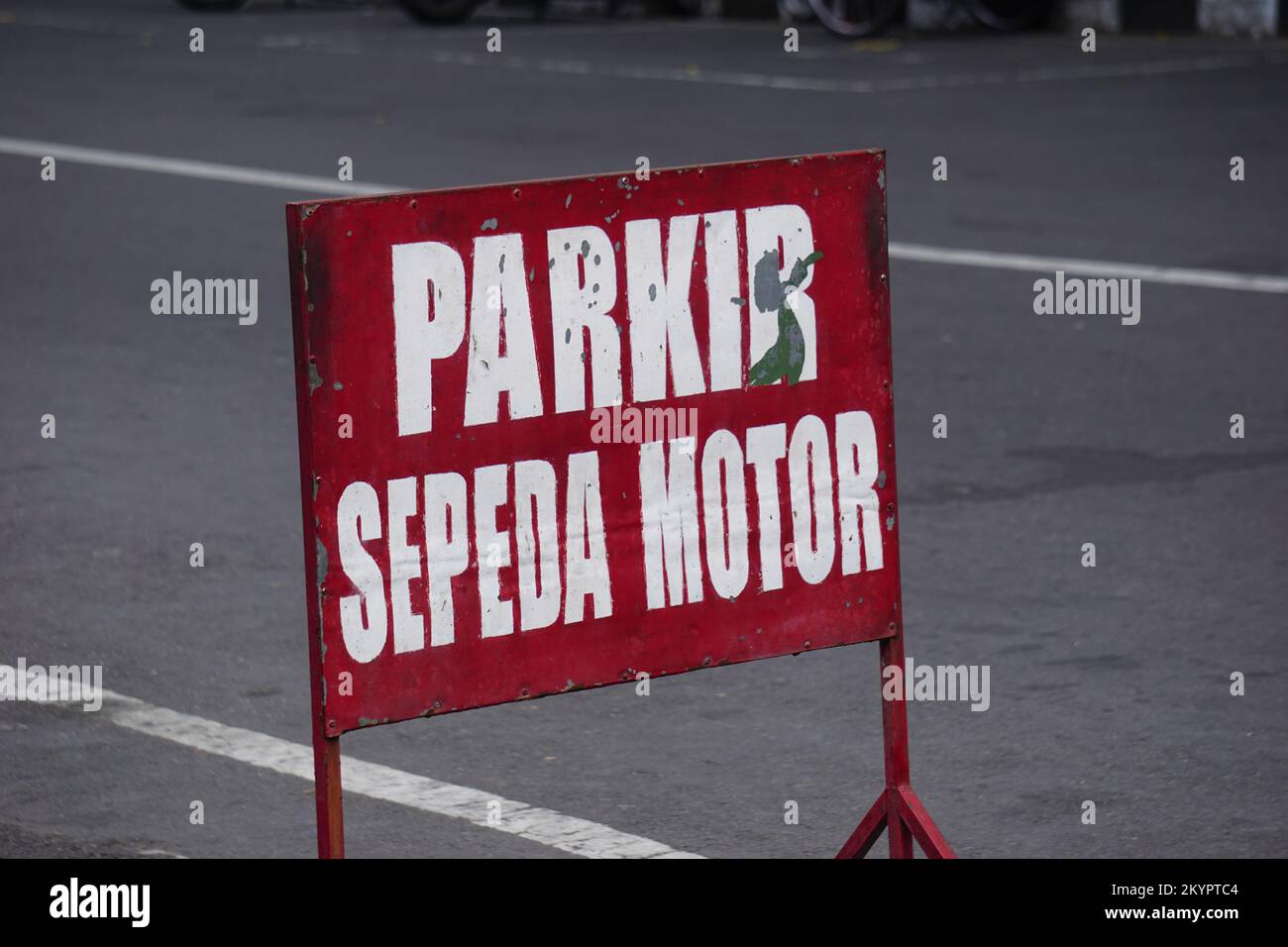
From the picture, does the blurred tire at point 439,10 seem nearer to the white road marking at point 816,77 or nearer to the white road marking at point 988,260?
the white road marking at point 816,77

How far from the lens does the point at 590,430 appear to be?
4.47 m

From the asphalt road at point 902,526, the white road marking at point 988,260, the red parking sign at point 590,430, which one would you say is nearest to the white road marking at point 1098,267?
the white road marking at point 988,260

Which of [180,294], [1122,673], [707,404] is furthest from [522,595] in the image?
[180,294]

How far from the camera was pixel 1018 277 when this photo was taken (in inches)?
457

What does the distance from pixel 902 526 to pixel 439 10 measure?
1997 centimetres

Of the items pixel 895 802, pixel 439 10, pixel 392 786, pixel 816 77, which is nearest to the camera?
pixel 895 802

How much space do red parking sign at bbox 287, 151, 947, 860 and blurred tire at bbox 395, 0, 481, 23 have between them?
73.4 ft

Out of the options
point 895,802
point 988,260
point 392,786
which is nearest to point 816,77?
point 988,260

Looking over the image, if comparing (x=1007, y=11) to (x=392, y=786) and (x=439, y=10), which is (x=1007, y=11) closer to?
(x=439, y=10)

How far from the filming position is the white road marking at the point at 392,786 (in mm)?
5168

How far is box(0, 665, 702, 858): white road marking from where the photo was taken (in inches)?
203

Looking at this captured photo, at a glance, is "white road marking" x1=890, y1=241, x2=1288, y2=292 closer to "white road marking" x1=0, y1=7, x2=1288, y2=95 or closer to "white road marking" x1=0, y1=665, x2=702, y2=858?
"white road marking" x1=0, y1=665, x2=702, y2=858

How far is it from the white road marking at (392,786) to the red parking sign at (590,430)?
746 millimetres
